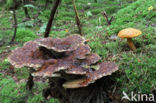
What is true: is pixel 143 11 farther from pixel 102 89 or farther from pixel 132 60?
pixel 102 89

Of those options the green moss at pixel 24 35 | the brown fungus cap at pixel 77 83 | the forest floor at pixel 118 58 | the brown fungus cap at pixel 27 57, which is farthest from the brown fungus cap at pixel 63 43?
the green moss at pixel 24 35

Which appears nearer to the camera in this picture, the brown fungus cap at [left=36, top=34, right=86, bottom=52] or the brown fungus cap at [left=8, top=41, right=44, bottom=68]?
the brown fungus cap at [left=8, top=41, right=44, bottom=68]

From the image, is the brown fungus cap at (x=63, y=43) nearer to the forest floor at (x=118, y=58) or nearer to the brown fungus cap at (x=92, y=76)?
the brown fungus cap at (x=92, y=76)

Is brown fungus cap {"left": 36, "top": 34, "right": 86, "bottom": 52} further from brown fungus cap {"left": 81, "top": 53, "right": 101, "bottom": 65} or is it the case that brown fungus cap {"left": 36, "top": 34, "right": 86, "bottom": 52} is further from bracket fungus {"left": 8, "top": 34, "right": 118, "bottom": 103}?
brown fungus cap {"left": 81, "top": 53, "right": 101, "bottom": 65}

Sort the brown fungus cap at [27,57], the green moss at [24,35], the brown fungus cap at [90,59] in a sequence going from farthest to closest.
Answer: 1. the green moss at [24,35]
2. the brown fungus cap at [90,59]
3. the brown fungus cap at [27,57]

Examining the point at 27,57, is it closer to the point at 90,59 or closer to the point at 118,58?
the point at 90,59

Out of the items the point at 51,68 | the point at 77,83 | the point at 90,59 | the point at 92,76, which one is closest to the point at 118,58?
the point at 90,59

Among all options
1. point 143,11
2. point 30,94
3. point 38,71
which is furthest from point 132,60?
point 143,11

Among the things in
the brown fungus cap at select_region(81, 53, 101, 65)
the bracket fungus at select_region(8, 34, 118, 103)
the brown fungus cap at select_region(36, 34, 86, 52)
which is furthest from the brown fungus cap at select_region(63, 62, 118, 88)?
the brown fungus cap at select_region(36, 34, 86, 52)
